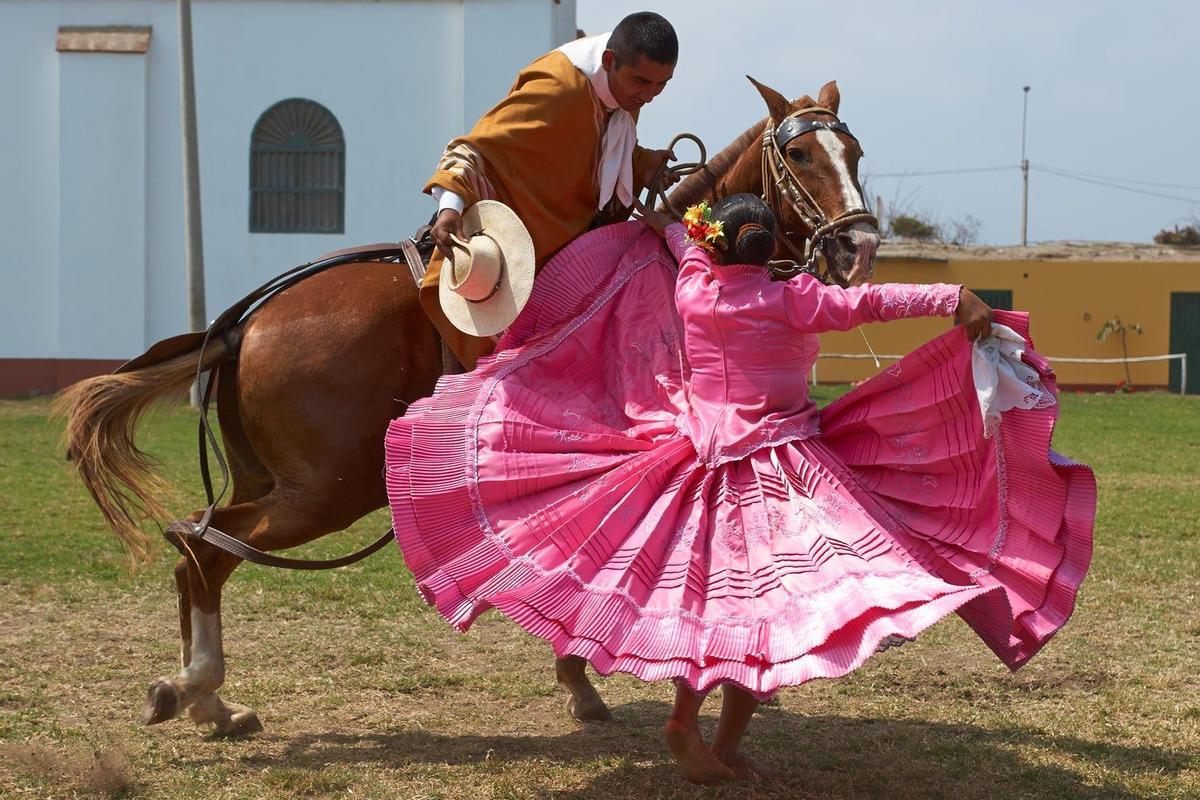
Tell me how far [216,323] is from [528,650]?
81.9 inches

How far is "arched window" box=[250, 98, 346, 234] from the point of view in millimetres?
21750

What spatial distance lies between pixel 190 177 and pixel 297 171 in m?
4.19

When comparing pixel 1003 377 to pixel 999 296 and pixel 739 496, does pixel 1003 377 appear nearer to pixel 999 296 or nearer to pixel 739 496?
pixel 739 496

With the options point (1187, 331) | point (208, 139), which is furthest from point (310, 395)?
point (1187, 331)

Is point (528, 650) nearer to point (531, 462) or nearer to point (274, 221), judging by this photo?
point (531, 462)

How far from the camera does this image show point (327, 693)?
5387 mm

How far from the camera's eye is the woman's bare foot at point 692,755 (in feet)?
13.2

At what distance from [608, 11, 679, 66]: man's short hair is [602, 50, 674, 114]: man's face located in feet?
0.06

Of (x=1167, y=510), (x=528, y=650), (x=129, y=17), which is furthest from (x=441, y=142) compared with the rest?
(x=528, y=650)

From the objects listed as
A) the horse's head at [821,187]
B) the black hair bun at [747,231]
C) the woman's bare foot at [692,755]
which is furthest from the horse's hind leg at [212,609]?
the horse's head at [821,187]

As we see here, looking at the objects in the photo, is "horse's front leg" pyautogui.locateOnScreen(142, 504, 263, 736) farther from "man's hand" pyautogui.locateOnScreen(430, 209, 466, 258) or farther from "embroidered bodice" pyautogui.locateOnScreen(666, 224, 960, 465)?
"embroidered bodice" pyautogui.locateOnScreen(666, 224, 960, 465)

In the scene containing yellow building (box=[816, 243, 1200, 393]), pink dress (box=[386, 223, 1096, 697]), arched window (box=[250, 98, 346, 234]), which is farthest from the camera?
yellow building (box=[816, 243, 1200, 393])

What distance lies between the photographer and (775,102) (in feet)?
16.1

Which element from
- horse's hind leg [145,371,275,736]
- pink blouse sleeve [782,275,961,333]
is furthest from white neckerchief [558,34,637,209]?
horse's hind leg [145,371,275,736]
